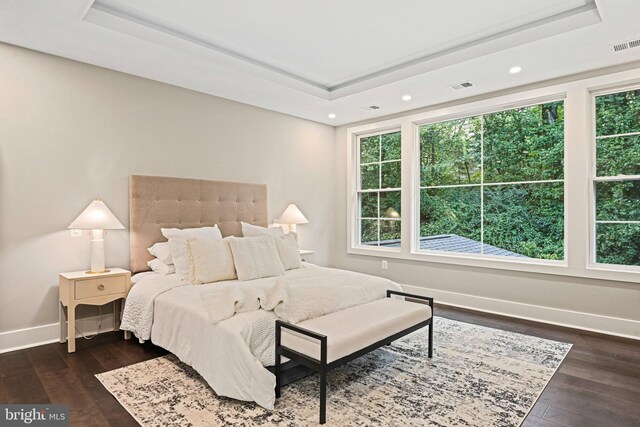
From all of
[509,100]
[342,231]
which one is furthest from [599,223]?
[342,231]

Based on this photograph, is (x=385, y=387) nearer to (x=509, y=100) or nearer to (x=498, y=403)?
(x=498, y=403)

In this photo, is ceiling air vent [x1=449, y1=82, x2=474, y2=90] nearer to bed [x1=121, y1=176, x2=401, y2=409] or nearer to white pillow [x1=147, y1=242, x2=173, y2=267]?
bed [x1=121, y1=176, x2=401, y2=409]

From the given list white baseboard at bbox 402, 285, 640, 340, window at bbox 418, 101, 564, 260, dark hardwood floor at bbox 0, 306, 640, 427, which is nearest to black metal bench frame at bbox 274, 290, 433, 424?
dark hardwood floor at bbox 0, 306, 640, 427

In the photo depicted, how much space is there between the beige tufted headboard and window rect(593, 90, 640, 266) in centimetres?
389

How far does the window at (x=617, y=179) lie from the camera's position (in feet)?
12.1

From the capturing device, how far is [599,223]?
3.87 metres

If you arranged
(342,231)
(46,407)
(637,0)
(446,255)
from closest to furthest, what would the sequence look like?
(46,407), (637,0), (446,255), (342,231)

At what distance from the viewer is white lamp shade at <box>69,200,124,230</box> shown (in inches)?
130

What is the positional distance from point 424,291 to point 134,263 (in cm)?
363

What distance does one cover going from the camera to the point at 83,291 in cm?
321

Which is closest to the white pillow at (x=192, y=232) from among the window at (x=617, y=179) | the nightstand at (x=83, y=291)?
the nightstand at (x=83, y=291)

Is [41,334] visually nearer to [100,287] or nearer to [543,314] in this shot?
[100,287]

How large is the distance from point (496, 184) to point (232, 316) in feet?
12.0

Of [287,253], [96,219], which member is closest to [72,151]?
[96,219]
